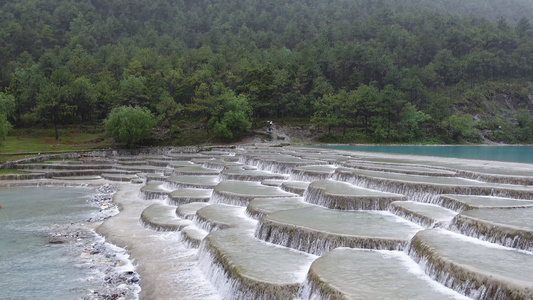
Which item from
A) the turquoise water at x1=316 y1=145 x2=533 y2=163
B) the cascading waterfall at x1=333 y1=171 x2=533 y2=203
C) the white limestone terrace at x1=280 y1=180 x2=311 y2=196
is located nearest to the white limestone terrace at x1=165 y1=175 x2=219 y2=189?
the white limestone terrace at x1=280 y1=180 x2=311 y2=196

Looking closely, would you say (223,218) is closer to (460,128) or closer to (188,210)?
(188,210)

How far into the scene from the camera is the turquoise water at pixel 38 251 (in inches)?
714

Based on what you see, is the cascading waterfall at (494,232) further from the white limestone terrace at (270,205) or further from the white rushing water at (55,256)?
the white rushing water at (55,256)

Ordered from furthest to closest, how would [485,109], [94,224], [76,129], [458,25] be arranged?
1. [458,25]
2. [485,109]
3. [76,129]
4. [94,224]

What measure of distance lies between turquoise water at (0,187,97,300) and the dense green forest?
86.9 ft

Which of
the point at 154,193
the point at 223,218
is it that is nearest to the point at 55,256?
the point at 223,218

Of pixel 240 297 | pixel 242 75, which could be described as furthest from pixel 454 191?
pixel 242 75

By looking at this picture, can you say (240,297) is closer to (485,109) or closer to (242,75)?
(242,75)

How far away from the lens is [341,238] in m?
18.4

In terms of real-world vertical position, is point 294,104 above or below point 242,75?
below

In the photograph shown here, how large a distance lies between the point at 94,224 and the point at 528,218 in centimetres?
2568

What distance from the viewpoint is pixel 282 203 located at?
2714 centimetres

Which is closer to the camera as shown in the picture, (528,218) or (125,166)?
(528,218)

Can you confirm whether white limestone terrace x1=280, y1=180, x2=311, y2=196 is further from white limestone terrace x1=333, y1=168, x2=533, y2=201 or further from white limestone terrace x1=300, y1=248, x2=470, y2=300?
→ white limestone terrace x1=300, y1=248, x2=470, y2=300
